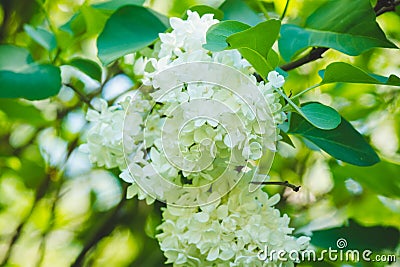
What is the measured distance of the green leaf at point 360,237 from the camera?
761mm

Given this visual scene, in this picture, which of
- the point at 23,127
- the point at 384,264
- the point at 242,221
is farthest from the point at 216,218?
the point at 23,127

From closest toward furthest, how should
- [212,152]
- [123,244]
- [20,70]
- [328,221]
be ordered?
[212,152] < [20,70] < [328,221] < [123,244]

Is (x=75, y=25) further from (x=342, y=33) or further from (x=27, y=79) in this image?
(x=342, y=33)

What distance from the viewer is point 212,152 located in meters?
0.49

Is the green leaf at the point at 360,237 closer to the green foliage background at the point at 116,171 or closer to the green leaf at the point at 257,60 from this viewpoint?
the green foliage background at the point at 116,171

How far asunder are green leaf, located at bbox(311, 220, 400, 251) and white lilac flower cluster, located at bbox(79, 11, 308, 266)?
0.20 m

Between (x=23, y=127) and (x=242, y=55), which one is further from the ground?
(x=242, y=55)

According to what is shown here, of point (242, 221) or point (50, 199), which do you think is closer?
point (242, 221)

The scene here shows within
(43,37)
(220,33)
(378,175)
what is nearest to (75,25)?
(43,37)

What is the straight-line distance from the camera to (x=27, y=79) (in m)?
0.72

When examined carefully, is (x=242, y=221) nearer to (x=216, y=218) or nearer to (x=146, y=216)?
(x=216, y=218)

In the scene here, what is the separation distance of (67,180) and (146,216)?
215 mm

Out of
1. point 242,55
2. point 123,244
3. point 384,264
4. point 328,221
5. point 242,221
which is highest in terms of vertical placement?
point 242,55

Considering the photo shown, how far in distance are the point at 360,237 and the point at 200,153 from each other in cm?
37
